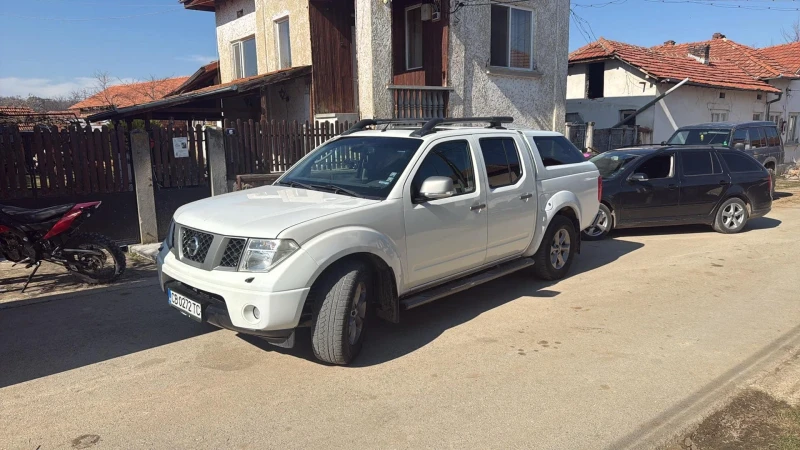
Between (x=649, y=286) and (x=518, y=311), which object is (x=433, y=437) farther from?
(x=649, y=286)

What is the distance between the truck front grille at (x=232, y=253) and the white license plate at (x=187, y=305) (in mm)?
392

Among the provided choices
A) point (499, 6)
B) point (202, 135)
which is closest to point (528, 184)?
point (202, 135)

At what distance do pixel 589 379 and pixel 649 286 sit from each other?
286 centimetres

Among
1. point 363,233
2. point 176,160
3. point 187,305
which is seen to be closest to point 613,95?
point 176,160

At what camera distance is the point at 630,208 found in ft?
29.4

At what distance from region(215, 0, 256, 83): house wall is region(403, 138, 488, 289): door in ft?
40.0

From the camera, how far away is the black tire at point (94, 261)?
6.32 meters

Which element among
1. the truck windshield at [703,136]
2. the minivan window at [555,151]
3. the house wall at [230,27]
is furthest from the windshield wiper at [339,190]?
the house wall at [230,27]

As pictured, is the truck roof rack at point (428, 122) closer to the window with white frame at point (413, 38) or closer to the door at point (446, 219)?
the door at point (446, 219)

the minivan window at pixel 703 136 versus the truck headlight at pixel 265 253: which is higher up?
the minivan window at pixel 703 136

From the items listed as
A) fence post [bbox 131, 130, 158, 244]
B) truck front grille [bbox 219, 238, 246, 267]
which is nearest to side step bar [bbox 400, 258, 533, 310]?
truck front grille [bbox 219, 238, 246, 267]

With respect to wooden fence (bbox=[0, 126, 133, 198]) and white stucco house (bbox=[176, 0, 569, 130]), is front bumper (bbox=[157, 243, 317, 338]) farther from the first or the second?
white stucco house (bbox=[176, 0, 569, 130])

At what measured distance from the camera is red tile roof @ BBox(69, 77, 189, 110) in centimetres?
3097

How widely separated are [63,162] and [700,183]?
396 inches
